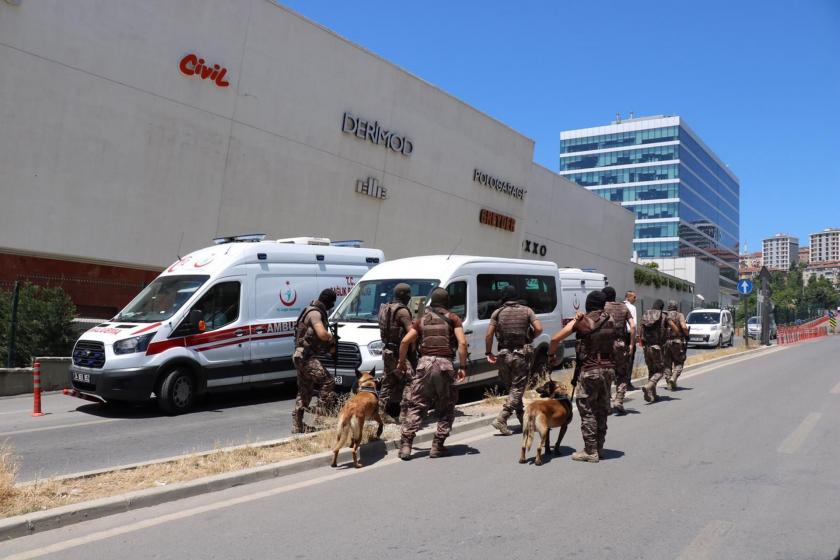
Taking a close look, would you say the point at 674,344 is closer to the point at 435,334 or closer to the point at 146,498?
the point at 435,334

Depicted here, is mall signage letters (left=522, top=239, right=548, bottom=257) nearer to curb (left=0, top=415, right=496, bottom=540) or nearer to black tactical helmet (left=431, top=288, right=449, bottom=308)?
black tactical helmet (left=431, top=288, right=449, bottom=308)

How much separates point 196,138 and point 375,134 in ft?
24.1

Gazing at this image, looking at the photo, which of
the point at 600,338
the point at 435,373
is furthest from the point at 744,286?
the point at 435,373

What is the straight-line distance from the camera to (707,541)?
445cm

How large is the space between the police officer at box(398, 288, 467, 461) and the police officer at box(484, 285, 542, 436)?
3.47 ft

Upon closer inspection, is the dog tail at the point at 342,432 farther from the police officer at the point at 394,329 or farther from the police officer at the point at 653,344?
the police officer at the point at 653,344

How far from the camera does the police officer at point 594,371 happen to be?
6758mm

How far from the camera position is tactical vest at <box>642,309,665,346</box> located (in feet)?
37.3

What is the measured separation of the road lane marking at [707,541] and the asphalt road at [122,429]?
4542 mm

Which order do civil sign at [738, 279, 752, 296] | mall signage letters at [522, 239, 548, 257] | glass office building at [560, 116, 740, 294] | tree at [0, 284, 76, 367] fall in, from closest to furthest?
1. tree at [0, 284, 76, 367]
2. civil sign at [738, 279, 752, 296]
3. mall signage letters at [522, 239, 548, 257]
4. glass office building at [560, 116, 740, 294]

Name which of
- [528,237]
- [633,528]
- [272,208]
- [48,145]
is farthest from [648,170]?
[633,528]

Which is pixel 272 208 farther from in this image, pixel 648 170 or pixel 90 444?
pixel 648 170

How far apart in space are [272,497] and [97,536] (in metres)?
1.37

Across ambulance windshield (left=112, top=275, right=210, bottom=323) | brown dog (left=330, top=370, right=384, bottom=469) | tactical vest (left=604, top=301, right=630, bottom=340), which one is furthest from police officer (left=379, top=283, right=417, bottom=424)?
ambulance windshield (left=112, top=275, right=210, bottom=323)
